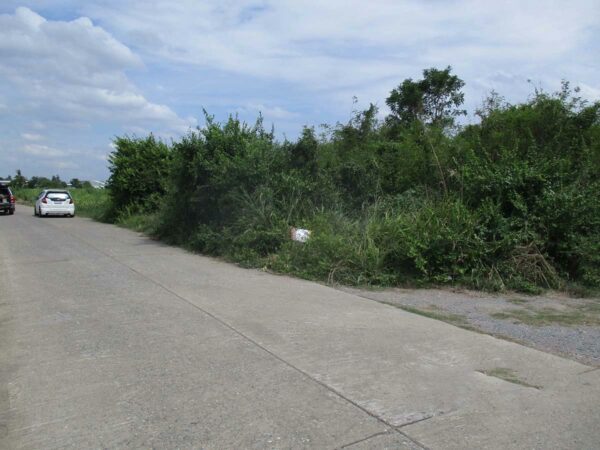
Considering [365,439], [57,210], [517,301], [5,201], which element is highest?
[5,201]

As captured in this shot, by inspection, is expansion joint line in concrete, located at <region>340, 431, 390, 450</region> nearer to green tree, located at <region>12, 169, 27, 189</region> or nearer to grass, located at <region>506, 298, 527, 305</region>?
grass, located at <region>506, 298, 527, 305</region>

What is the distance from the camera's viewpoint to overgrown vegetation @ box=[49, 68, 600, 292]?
9.33 metres

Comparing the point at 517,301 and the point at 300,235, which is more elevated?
the point at 300,235

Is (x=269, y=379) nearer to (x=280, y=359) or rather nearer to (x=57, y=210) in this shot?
(x=280, y=359)

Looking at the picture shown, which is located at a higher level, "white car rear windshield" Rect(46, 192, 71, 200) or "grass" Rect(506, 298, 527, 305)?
"white car rear windshield" Rect(46, 192, 71, 200)

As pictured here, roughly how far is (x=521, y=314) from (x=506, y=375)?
2710mm

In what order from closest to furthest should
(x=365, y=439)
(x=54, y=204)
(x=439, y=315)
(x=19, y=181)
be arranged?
1. (x=365, y=439)
2. (x=439, y=315)
3. (x=54, y=204)
4. (x=19, y=181)

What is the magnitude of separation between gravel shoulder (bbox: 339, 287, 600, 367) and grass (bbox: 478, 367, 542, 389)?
92 centimetres

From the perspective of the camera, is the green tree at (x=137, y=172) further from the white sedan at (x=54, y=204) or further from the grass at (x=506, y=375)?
the grass at (x=506, y=375)

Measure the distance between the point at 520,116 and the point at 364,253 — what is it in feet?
19.5

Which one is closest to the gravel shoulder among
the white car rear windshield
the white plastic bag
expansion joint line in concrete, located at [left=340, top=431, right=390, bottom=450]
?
the white plastic bag

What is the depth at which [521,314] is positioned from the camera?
7242mm

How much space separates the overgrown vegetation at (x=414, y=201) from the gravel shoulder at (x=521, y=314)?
529mm

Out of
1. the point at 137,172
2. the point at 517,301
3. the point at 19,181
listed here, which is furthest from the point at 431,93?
the point at 19,181
